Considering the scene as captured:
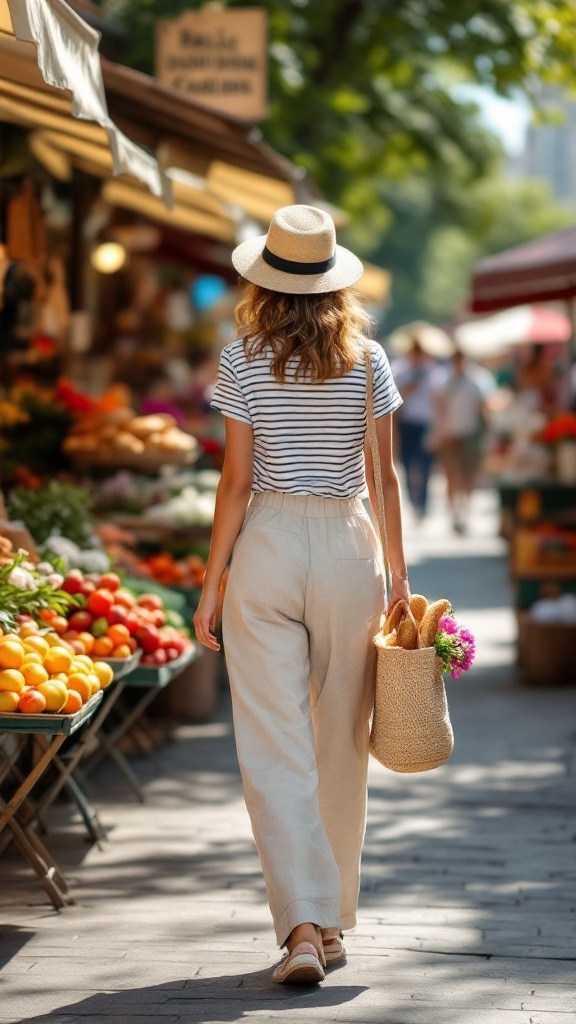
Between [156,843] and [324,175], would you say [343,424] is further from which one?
[324,175]

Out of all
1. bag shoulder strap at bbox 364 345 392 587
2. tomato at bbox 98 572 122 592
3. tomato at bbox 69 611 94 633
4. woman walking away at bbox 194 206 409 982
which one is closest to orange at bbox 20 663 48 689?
woman walking away at bbox 194 206 409 982

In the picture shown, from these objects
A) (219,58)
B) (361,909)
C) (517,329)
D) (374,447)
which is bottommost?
(361,909)

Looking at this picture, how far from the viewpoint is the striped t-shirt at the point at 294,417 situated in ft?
14.6

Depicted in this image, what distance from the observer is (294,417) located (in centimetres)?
444

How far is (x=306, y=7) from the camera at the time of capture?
50.8ft

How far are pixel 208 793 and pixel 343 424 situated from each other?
114 inches

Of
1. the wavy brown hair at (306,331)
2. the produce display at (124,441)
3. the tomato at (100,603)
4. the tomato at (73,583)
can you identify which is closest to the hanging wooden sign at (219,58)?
the produce display at (124,441)

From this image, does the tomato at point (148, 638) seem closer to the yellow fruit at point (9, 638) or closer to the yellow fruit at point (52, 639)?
the yellow fruit at point (52, 639)

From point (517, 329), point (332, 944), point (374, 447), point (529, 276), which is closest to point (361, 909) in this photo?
point (332, 944)

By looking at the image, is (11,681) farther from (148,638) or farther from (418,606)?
(148,638)

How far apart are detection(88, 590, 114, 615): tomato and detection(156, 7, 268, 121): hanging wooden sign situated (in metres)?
5.06

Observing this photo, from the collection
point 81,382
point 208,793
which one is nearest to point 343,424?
point 208,793

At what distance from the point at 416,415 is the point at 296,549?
14308mm

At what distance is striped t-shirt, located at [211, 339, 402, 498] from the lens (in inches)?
175
